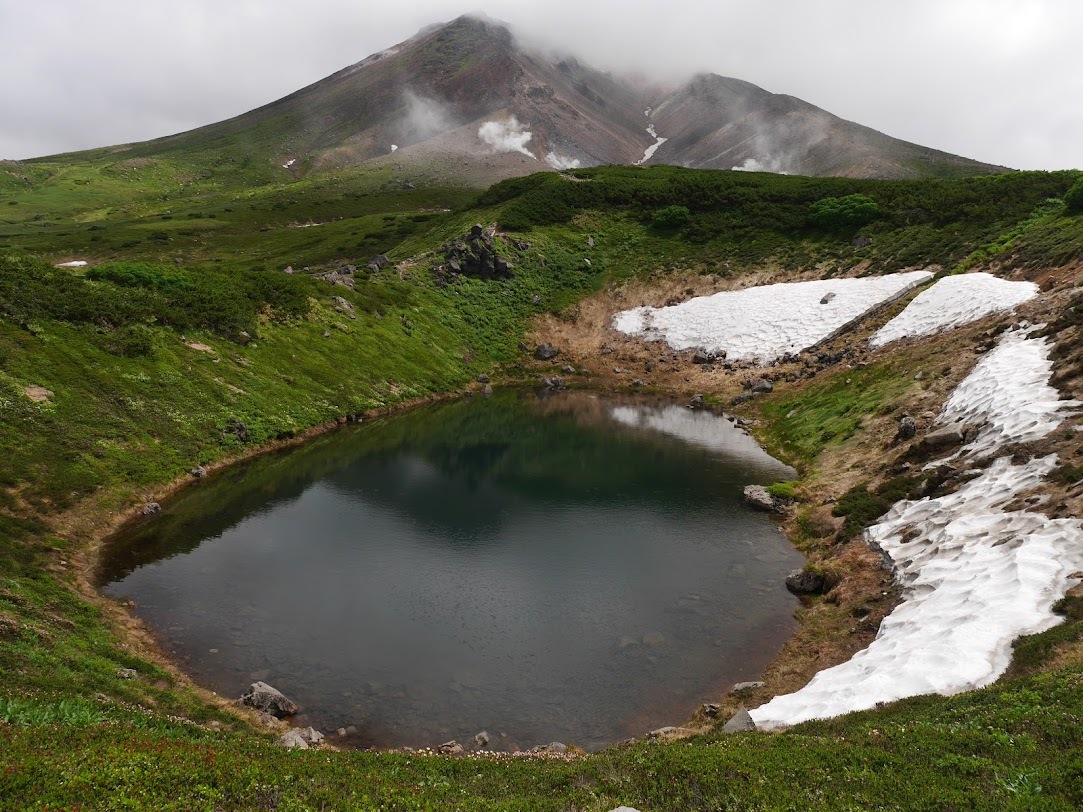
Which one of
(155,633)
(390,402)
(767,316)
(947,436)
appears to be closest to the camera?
(155,633)

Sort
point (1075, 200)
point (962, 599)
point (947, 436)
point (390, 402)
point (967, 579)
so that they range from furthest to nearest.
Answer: point (390, 402)
point (1075, 200)
point (947, 436)
point (967, 579)
point (962, 599)

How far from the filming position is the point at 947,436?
116 ft

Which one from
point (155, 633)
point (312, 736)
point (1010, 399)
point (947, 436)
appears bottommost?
point (312, 736)

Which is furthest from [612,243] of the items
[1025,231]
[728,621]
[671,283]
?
[728,621]

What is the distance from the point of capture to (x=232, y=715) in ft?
68.7

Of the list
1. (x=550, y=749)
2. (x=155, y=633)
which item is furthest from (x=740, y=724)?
(x=155, y=633)

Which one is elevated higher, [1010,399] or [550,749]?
[1010,399]

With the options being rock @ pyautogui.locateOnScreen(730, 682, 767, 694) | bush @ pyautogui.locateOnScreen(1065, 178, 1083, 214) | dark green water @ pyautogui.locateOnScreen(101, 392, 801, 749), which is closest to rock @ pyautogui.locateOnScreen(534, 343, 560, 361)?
dark green water @ pyautogui.locateOnScreen(101, 392, 801, 749)

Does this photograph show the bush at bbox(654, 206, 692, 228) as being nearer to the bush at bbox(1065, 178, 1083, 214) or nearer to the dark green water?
the bush at bbox(1065, 178, 1083, 214)

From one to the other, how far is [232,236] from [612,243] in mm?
99515

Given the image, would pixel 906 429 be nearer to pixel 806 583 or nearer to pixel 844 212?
pixel 806 583

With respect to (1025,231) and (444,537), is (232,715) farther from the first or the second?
(1025,231)

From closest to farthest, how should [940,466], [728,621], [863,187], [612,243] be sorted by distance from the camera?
[728,621] → [940,466] → [863,187] → [612,243]

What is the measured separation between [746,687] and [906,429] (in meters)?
25.0
